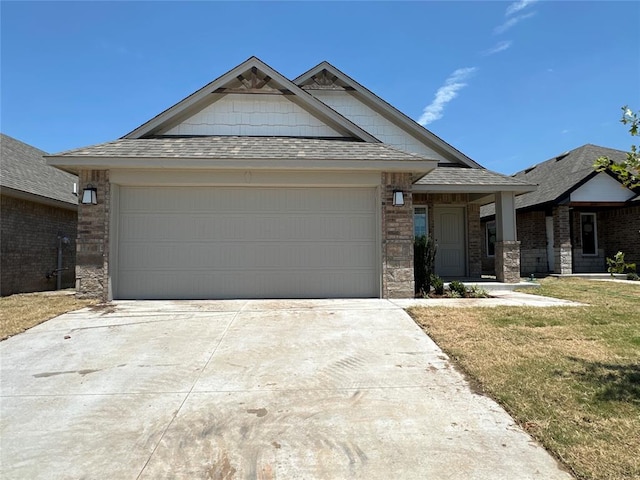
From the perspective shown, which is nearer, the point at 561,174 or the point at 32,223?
the point at 32,223

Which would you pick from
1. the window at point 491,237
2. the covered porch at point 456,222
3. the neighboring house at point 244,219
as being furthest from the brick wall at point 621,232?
the neighboring house at point 244,219

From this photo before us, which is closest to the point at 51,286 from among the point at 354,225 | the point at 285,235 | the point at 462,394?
the point at 285,235

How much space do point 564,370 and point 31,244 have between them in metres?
13.9

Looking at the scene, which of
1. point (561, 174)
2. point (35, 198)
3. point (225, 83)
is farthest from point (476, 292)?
point (35, 198)

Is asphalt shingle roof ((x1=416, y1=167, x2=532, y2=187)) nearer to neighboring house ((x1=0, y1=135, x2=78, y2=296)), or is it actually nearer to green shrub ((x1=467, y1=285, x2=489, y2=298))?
green shrub ((x1=467, y1=285, x2=489, y2=298))

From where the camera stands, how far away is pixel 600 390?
3.92 metres

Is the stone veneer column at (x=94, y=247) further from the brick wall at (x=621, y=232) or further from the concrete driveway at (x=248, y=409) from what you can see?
the brick wall at (x=621, y=232)

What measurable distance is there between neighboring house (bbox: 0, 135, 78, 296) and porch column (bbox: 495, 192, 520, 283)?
13455 mm

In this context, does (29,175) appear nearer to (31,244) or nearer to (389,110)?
(31,244)

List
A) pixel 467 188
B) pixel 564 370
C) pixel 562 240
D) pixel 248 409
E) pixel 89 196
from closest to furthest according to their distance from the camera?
pixel 248 409, pixel 564 370, pixel 89 196, pixel 467 188, pixel 562 240

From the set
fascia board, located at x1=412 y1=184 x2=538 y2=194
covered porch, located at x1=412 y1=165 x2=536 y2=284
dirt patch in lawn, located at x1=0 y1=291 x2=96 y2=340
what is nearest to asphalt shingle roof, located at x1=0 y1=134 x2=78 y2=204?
dirt patch in lawn, located at x1=0 y1=291 x2=96 y2=340

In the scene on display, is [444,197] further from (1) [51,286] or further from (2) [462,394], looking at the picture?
(1) [51,286]

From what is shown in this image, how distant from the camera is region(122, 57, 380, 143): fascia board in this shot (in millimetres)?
10133

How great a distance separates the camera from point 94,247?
8.82 m
